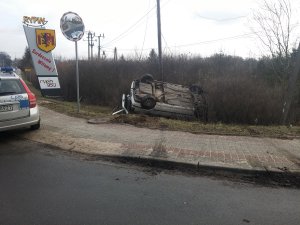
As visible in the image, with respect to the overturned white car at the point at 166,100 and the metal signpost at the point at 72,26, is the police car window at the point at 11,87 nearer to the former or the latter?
the metal signpost at the point at 72,26

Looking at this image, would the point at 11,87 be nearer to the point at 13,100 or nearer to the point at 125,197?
the point at 13,100

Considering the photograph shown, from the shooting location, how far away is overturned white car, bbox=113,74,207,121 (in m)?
11.8

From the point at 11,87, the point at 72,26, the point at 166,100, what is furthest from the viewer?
the point at 166,100

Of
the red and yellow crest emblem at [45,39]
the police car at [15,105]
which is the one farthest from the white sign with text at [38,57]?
the police car at [15,105]

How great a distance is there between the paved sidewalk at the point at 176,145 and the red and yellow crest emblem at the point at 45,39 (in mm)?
8830

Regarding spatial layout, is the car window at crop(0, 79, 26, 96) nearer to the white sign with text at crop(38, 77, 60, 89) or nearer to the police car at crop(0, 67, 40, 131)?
the police car at crop(0, 67, 40, 131)

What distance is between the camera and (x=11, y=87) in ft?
24.7

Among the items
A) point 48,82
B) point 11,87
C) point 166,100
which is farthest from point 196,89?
point 48,82

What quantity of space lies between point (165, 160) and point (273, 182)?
186 cm

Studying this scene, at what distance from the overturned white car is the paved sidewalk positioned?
113 inches

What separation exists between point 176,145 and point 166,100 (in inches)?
224

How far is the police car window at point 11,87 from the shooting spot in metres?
7.35

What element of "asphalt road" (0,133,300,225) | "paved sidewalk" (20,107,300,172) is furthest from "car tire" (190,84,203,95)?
"asphalt road" (0,133,300,225)

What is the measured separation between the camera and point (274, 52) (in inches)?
679
